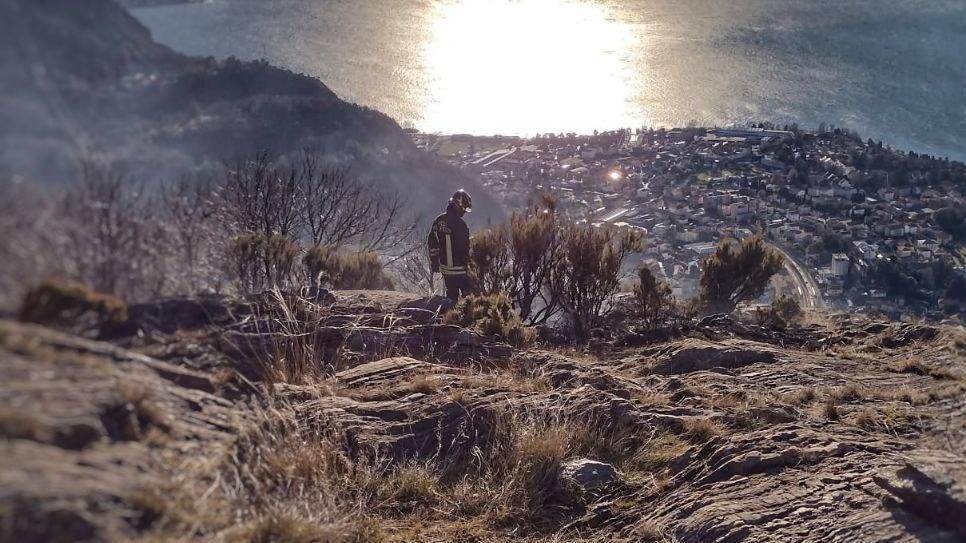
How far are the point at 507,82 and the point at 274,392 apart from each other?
93.3 ft

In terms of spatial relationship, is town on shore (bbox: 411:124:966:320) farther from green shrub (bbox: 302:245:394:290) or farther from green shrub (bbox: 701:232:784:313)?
green shrub (bbox: 302:245:394:290)

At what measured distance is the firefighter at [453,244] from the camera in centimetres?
685

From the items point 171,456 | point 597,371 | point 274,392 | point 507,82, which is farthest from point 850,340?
point 507,82

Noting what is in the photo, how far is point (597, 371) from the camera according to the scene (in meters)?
5.02

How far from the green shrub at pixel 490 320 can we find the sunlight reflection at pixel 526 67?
15389 mm

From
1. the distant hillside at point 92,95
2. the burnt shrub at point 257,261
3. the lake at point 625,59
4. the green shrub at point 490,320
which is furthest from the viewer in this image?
the lake at point 625,59

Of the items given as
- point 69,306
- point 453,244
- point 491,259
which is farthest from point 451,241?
point 69,306

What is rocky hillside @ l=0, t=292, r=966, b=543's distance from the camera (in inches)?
67.9

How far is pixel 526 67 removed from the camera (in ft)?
111

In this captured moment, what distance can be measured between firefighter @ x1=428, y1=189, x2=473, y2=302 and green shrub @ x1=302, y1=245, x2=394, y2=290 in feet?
3.22

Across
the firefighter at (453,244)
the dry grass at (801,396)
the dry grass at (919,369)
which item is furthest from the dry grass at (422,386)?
the dry grass at (919,369)

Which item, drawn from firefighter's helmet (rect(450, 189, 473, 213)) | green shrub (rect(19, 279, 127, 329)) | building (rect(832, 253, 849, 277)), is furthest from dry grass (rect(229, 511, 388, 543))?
building (rect(832, 253, 849, 277))

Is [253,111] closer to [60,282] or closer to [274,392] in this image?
[274,392]

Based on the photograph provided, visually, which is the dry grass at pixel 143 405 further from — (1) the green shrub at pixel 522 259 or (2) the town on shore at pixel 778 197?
(2) the town on shore at pixel 778 197
